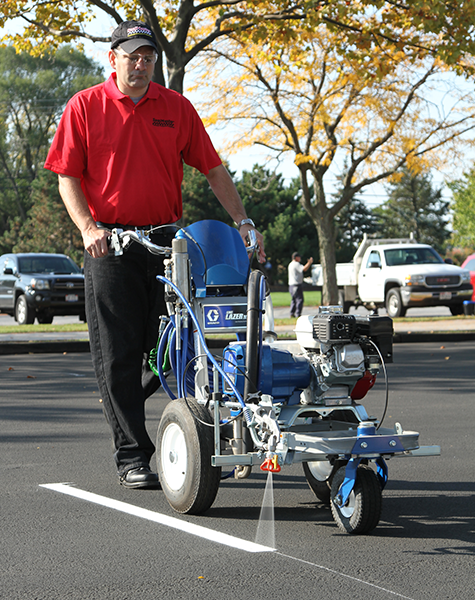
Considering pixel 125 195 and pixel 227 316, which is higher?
pixel 125 195

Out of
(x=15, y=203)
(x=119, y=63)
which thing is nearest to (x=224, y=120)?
(x=119, y=63)

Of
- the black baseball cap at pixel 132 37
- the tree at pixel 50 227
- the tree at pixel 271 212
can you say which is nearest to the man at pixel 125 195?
the black baseball cap at pixel 132 37

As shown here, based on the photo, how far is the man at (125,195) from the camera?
15.5ft

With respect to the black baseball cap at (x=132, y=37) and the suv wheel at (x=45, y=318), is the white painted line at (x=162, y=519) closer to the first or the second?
the black baseball cap at (x=132, y=37)

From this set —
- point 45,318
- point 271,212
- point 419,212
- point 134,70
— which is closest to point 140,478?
point 134,70

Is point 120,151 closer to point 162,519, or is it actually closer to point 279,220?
point 162,519

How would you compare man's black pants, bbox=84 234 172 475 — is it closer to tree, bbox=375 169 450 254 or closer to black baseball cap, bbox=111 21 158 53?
black baseball cap, bbox=111 21 158 53

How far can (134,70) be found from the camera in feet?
15.4

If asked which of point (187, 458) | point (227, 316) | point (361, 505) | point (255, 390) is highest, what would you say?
point (227, 316)

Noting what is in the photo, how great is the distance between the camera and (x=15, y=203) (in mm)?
72500

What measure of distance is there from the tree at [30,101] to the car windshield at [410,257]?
44850 mm

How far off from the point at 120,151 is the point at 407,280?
18.9 m

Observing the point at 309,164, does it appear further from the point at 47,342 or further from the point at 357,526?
the point at 357,526

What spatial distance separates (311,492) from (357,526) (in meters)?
0.98
